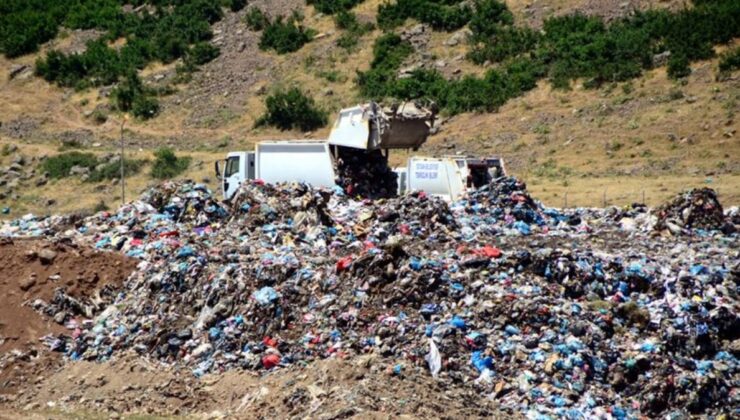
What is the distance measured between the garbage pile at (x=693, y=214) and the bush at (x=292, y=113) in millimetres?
18665

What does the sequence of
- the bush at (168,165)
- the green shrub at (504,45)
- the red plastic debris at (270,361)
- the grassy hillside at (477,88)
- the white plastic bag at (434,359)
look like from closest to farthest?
the white plastic bag at (434,359) < the red plastic debris at (270,361) < the grassy hillside at (477,88) < the bush at (168,165) < the green shrub at (504,45)

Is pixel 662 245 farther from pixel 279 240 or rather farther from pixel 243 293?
pixel 243 293

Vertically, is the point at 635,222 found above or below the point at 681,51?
below

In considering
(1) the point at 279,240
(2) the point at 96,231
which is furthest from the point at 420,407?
(2) the point at 96,231

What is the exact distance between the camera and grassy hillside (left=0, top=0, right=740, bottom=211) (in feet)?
85.8

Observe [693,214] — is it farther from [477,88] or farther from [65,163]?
[65,163]

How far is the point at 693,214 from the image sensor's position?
53.5 ft

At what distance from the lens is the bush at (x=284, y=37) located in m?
39.9

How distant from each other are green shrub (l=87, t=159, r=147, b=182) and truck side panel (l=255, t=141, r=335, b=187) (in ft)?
35.0

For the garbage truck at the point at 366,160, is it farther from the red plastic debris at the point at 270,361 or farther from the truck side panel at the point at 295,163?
the red plastic debris at the point at 270,361

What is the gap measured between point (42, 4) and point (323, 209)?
38.0 m

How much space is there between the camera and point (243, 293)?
37.7ft

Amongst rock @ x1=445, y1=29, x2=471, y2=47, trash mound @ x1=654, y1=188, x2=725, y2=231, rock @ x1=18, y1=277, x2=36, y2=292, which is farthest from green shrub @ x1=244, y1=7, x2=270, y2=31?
rock @ x1=18, y1=277, x2=36, y2=292

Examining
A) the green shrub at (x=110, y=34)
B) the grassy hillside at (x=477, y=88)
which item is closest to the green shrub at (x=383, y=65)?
the grassy hillside at (x=477, y=88)
